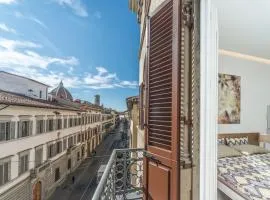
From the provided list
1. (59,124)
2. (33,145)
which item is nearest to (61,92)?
(59,124)

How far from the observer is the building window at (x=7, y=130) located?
551 cm

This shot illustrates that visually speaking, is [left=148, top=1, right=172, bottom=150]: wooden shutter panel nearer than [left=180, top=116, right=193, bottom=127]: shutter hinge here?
No

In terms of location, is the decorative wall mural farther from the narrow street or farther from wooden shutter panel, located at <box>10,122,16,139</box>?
the narrow street

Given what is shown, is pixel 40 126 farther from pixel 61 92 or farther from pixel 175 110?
pixel 61 92

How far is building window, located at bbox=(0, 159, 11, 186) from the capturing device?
5.45 meters

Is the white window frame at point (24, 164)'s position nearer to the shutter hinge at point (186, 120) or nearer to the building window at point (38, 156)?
the building window at point (38, 156)

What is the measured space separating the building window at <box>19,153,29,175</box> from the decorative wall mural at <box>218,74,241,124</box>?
577 cm

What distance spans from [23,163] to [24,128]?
1.06m

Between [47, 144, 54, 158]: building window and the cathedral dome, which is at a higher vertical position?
the cathedral dome

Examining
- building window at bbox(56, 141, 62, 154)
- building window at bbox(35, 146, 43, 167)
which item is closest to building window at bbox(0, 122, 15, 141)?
building window at bbox(35, 146, 43, 167)

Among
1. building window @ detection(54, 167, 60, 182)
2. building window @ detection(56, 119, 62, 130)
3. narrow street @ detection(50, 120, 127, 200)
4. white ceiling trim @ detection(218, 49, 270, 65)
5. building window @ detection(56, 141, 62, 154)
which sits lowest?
narrow street @ detection(50, 120, 127, 200)

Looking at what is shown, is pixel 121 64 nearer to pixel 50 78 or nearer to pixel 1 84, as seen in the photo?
pixel 50 78

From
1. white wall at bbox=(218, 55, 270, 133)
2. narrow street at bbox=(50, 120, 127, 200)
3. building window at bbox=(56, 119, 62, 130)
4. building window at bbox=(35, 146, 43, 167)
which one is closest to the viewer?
white wall at bbox=(218, 55, 270, 133)

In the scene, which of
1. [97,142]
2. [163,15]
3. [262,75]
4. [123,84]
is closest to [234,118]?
[262,75]
